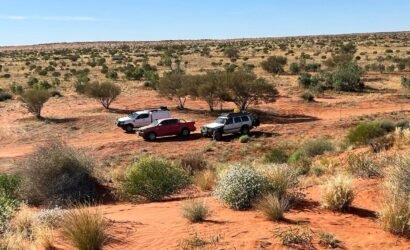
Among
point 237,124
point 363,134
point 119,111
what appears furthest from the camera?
point 119,111

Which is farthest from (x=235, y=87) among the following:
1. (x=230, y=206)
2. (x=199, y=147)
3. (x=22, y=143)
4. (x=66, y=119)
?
(x=230, y=206)

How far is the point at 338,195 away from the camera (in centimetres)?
1191

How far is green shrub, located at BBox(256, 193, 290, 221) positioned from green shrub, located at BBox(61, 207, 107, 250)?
3411 millimetres

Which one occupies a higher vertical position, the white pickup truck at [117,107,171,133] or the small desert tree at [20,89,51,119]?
the small desert tree at [20,89,51,119]

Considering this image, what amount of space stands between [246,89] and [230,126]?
715 centimetres

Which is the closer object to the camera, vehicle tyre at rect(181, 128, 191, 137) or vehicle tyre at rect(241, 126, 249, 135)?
vehicle tyre at rect(241, 126, 249, 135)

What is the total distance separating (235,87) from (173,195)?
21594 mm

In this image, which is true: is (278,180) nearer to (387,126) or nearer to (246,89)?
(387,126)

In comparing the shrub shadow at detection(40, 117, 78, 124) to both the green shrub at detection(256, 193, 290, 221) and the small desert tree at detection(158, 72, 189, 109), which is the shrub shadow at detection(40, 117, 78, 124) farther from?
the green shrub at detection(256, 193, 290, 221)

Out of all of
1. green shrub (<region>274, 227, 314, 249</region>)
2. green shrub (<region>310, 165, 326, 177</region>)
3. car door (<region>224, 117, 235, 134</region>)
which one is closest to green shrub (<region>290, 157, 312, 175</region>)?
green shrub (<region>310, 165, 326, 177</region>)

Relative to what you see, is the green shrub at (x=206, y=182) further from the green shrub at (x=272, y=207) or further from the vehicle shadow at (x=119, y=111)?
the vehicle shadow at (x=119, y=111)

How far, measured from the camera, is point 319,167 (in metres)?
18.0

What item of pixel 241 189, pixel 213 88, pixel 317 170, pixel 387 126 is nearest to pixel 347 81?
pixel 213 88

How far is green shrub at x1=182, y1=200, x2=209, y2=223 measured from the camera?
37.2ft
